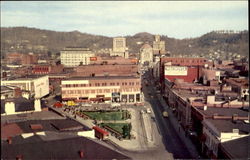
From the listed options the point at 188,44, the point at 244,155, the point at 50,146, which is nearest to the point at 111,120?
the point at 244,155

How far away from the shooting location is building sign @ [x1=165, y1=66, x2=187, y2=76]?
42000 mm

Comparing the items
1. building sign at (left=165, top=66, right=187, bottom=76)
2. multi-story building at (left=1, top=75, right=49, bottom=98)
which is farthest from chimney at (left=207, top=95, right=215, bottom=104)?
building sign at (left=165, top=66, right=187, bottom=76)

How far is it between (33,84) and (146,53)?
153 ft

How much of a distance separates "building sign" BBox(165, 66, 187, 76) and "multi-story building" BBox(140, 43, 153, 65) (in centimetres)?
2791

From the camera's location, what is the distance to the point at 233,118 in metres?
19.2

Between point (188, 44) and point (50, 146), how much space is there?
397 ft

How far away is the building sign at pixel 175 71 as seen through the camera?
4200 centimetres

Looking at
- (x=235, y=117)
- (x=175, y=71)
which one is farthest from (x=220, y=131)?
(x=175, y=71)

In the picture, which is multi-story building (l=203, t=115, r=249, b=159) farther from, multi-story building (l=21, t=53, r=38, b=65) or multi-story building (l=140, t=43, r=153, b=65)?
multi-story building (l=21, t=53, r=38, b=65)

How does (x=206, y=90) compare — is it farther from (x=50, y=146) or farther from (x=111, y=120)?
(x=50, y=146)

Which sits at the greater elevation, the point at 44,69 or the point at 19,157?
the point at 44,69

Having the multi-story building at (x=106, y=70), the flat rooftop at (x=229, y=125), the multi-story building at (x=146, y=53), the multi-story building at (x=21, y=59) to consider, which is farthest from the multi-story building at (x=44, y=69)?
the flat rooftop at (x=229, y=125)

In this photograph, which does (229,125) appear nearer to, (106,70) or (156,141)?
(156,141)

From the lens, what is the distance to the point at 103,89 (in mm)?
38875
